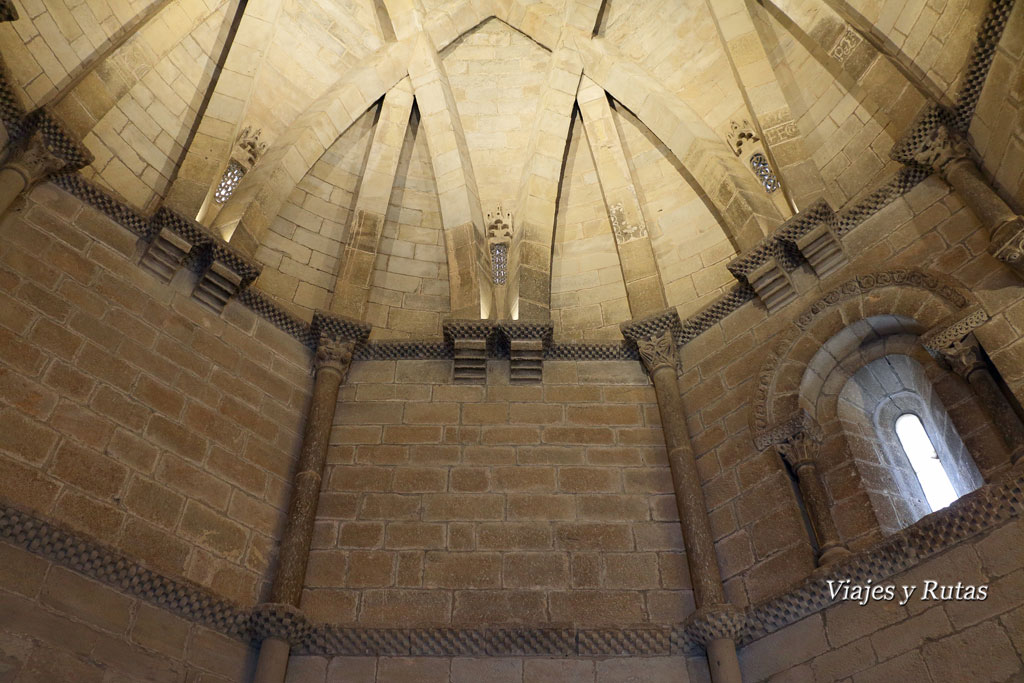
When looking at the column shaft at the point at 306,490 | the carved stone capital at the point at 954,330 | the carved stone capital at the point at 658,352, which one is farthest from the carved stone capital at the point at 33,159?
the carved stone capital at the point at 954,330

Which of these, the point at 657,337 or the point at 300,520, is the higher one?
the point at 657,337

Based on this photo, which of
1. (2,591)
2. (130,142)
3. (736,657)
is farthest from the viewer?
(130,142)

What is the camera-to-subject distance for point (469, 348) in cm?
726

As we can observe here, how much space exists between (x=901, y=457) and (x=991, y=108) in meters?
2.63

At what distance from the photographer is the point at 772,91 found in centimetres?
789

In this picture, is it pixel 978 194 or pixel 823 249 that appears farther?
pixel 823 249

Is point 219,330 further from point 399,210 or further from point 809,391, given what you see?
point 809,391

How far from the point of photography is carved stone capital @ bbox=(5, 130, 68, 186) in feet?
19.2

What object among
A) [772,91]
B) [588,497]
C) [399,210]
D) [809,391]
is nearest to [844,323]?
[809,391]

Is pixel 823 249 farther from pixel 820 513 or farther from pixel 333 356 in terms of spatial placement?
pixel 333 356

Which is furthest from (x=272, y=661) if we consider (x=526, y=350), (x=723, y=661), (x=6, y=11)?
(x=6, y=11)

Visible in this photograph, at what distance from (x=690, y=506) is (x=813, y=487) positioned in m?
0.91

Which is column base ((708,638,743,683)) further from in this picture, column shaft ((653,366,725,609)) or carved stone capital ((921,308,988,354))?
carved stone capital ((921,308,988,354))

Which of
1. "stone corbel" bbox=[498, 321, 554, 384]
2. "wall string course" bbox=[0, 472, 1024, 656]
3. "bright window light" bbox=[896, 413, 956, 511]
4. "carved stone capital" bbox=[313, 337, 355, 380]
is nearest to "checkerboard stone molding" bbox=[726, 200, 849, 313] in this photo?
"bright window light" bbox=[896, 413, 956, 511]
